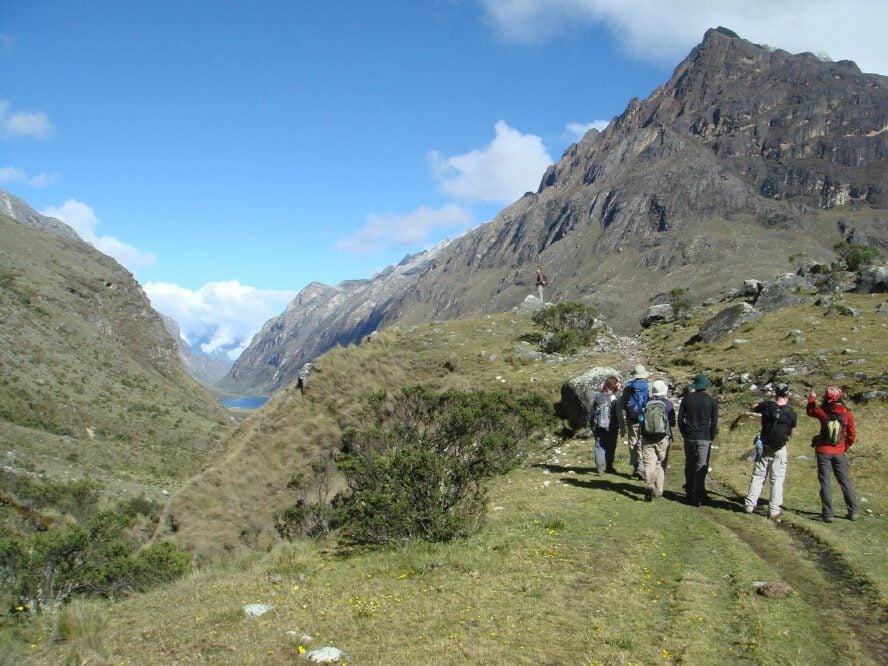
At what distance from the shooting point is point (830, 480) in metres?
10.4

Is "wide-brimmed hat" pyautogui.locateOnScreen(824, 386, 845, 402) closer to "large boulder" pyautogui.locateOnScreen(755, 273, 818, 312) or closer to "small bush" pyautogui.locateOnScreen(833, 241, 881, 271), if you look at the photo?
"large boulder" pyautogui.locateOnScreen(755, 273, 818, 312)

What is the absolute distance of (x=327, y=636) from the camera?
6.32 m

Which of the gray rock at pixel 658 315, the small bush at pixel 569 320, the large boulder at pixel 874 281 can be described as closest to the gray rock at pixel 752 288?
the gray rock at pixel 658 315

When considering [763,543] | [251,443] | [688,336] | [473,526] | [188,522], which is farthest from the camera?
[688,336]

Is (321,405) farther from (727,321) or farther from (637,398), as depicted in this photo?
(727,321)

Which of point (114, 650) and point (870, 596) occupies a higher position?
point (870, 596)

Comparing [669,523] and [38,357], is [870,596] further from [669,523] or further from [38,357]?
[38,357]

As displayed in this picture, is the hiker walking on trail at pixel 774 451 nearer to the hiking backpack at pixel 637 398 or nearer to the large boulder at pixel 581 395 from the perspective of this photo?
the hiking backpack at pixel 637 398

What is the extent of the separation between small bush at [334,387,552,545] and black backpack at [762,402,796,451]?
515 centimetres

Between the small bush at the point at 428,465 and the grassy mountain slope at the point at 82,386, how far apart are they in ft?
73.8

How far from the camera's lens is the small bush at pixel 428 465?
9648 mm

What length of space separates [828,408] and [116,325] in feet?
458

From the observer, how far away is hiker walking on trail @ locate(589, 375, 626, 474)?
A: 14.1 metres

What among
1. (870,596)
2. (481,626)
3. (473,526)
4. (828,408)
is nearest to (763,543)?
(870,596)
